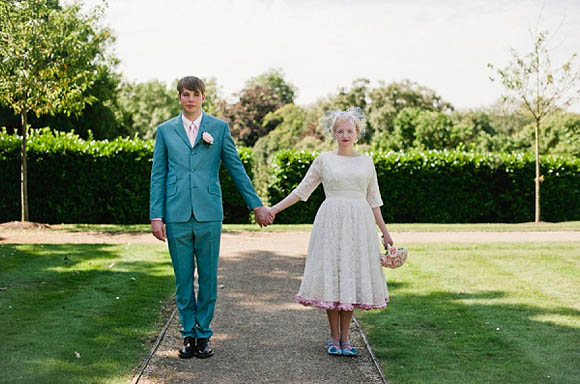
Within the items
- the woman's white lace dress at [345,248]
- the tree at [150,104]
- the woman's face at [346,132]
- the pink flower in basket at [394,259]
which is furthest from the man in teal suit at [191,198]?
the tree at [150,104]

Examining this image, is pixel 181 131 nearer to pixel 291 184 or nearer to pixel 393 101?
pixel 291 184

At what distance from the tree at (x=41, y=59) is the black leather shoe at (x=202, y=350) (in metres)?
10.5

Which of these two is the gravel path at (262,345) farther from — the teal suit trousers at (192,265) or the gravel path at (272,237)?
the gravel path at (272,237)

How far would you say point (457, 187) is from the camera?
17656 mm

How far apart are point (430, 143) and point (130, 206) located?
64.8 ft

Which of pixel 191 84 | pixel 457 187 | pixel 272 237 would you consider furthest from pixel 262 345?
pixel 457 187

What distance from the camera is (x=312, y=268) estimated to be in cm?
495

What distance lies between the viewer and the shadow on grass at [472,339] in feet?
15.4

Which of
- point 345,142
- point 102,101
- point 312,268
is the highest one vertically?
point 102,101

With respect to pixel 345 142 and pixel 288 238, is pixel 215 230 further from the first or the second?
pixel 288 238

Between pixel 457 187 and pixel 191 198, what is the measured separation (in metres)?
14.0

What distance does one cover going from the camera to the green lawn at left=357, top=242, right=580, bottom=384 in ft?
15.7

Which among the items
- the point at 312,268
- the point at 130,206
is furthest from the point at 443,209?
the point at 312,268

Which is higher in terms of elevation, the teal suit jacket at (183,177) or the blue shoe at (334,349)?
the teal suit jacket at (183,177)
